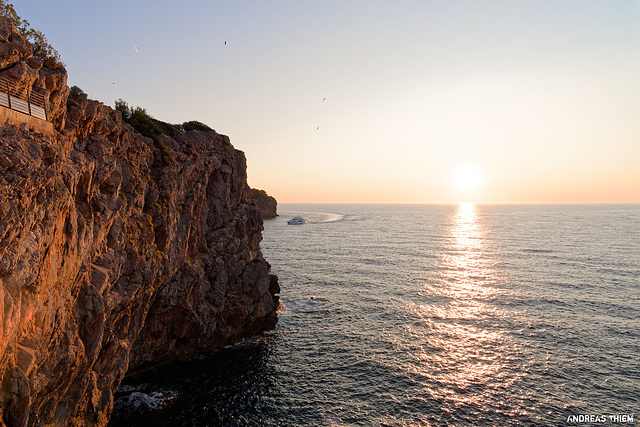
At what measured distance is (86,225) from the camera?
23.8m

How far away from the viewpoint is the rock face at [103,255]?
1750 cm

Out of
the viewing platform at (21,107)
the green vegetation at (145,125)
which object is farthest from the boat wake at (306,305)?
the viewing platform at (21,107)

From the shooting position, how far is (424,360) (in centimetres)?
3925

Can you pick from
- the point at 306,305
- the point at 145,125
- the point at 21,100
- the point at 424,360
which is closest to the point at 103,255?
the point at 21,100

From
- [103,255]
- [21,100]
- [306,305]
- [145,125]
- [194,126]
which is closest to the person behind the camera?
[21,100]

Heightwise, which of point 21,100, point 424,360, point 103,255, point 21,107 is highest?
point 21,100

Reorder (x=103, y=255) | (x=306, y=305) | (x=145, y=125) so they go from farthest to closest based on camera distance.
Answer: (x=306, y=305) < (x=145, y=125) < (x=103, y=255)

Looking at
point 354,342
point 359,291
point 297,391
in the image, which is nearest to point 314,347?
point 354,342

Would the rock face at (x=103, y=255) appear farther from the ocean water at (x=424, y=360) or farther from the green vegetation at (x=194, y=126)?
the ocean water at (x=424, y=360)

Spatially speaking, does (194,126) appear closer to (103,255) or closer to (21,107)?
(103,255)

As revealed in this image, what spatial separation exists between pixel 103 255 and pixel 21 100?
12.8 meters

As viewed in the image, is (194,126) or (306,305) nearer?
(194,126)

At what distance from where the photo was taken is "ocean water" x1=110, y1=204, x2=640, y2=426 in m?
30.4

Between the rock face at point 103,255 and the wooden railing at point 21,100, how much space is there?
1.83 feet
